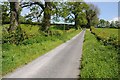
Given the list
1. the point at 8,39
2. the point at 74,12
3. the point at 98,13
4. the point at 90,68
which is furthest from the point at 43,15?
the point at 98,13

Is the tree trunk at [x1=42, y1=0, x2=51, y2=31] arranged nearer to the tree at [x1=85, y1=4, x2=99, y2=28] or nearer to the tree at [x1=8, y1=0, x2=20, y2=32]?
the tree at [x1=8, y1=0, x2=20, y2=32]

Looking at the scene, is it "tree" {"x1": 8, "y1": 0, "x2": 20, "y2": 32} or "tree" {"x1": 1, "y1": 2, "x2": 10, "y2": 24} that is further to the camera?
"tree" {"x1": 1, "y1": 2, "x2": 10, "y2": 24}

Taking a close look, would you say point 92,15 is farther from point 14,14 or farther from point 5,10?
point 14,14

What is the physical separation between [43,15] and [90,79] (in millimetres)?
24598

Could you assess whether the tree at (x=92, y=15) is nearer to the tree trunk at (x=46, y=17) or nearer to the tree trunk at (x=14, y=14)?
the tree trunk at (x=46, y=17)

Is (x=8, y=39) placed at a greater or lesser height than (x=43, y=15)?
lesser

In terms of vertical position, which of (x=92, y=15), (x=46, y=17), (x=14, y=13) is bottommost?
(x=46, y=17)

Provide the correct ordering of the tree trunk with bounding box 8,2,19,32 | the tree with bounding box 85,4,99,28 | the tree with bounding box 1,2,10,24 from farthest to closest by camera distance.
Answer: the tree with bounding box 85,4,99,28, the tree with bounding box 1,2,10,24, the tree trunk with bounding box 8,2,19,32

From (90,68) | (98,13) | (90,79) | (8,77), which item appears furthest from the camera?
(98,13)

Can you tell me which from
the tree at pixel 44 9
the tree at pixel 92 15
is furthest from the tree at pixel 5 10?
the tree at pixel 92 15

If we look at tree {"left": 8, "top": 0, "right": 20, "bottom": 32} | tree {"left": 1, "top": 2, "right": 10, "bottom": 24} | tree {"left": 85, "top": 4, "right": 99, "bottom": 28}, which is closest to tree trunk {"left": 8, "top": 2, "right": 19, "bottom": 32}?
tree {"left": 8, "top": 0, "right": 20, "bottom": 32}

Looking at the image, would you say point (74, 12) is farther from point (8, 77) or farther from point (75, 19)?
point (8, 77)

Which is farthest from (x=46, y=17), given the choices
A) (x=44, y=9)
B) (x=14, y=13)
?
(x=14, y=13)

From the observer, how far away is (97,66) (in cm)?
1277
